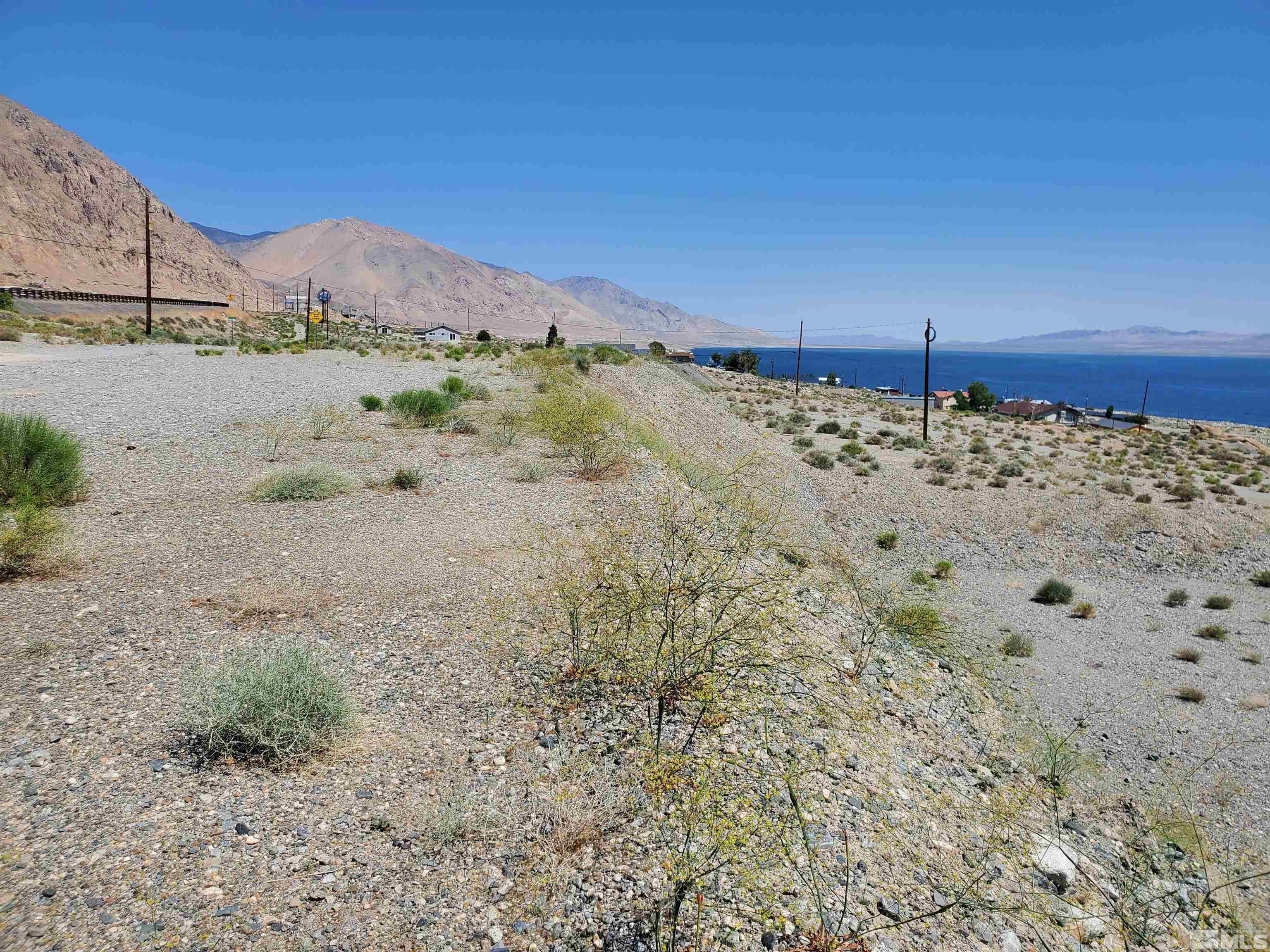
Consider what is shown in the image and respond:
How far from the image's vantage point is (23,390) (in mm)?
18516

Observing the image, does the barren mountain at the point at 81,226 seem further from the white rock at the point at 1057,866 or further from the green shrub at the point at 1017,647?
the white rock at the point at 1057,866

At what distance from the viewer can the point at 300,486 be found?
36.4 feet

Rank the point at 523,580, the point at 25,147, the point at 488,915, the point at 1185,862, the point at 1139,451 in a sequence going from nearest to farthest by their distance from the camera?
1. the point at 488,915
2. the point at 1185,862
3. the point at 523,580
4. the point at 1139,451
5. the point at 25,147

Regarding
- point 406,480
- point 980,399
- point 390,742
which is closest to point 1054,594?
point 406,480

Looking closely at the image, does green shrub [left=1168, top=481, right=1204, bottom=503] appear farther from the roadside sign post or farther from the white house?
the white house

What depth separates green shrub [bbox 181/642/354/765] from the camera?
488 centimetres

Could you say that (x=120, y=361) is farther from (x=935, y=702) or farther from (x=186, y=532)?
(x=935, y=702)

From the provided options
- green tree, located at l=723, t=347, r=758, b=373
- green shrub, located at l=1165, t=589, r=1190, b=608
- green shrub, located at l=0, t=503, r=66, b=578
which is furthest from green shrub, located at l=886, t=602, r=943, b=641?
green tree, located at l=723, t=347, r=758, b=373

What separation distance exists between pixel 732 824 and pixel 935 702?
4.78 metres

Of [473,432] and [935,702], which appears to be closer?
[935,702]

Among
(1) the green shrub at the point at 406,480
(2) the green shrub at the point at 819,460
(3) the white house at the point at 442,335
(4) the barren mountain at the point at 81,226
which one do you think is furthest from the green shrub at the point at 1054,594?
(4) the barren mountain at the point at 81,226

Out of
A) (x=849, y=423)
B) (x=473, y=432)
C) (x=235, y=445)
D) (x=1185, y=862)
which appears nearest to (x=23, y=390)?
(x=235, y=445)

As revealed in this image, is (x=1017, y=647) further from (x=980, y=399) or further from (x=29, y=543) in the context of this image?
(x=980, y=399)

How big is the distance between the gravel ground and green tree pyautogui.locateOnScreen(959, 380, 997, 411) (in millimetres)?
79877
